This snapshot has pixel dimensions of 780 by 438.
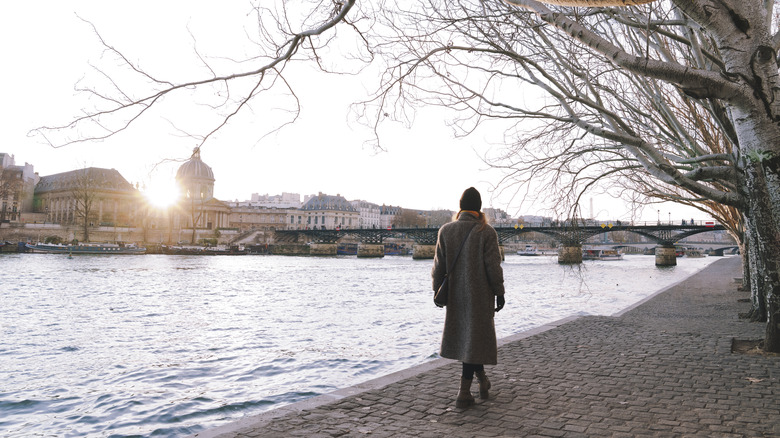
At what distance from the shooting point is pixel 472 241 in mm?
4695

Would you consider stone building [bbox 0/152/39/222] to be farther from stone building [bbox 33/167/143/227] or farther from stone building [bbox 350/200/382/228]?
stone building [bbox 350/200/382/228]

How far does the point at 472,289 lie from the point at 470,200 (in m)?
0.82

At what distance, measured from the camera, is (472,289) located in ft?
15.4

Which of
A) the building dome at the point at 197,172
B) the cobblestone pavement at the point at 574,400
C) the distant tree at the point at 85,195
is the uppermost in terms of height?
the building dome at the point at 197,172

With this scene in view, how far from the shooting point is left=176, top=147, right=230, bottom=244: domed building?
114 metres

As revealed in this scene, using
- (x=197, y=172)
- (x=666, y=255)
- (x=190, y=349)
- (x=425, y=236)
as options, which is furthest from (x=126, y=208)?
(x=190, y=349)

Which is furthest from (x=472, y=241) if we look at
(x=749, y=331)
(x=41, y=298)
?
(x=41, y=298)

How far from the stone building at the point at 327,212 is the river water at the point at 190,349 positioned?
405 feet

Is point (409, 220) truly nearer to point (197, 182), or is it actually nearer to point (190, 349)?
point (197, 182)

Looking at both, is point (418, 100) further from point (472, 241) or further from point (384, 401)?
point (384, 401)

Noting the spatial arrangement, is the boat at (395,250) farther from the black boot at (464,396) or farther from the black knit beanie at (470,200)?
the black boot at (464,396)

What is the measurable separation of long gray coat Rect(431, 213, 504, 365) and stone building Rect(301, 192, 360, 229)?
140m

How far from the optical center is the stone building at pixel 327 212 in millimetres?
147000

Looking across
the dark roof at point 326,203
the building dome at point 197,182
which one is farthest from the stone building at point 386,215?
the building dome at point 197,182
